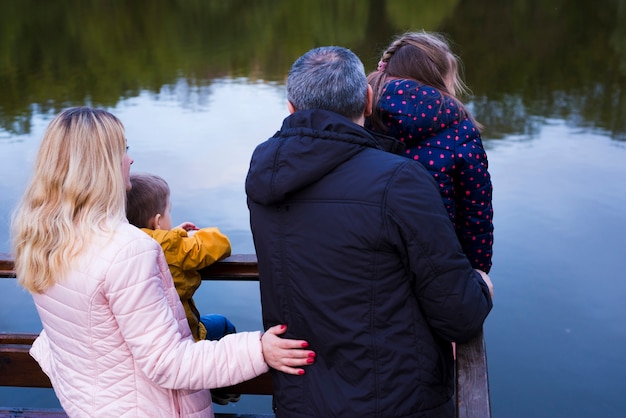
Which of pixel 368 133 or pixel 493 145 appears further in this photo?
pixel 493 145

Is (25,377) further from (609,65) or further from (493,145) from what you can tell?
(609,65)

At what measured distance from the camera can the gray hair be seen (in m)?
1.23

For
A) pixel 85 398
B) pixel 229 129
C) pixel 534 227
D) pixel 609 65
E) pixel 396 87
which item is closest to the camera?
pixel 85 398

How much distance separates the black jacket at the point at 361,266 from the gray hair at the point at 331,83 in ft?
0.11

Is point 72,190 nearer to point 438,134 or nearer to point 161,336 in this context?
point 161,336

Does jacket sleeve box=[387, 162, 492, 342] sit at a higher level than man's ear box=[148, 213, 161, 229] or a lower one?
higher

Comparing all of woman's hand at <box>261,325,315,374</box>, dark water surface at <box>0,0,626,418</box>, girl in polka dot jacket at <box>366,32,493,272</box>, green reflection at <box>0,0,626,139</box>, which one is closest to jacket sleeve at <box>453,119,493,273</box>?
girl in polka dot jacket at <box>366,32,493,272</box>

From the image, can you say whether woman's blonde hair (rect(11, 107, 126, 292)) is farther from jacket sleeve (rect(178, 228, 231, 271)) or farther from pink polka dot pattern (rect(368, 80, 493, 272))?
pink polka dot pattern (rect(368, 80, 493, 272))

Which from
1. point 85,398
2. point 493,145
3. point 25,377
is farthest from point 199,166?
point 85,398

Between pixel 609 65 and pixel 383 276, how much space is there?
33.7ft

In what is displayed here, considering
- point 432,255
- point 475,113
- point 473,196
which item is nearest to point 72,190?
point 432,255

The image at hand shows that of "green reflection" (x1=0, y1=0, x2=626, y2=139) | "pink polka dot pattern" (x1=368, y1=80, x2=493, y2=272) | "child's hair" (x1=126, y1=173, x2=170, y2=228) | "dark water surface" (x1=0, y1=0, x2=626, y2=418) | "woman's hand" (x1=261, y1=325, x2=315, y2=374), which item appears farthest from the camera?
"green reflection" (x1=0, y1=0, x2=626, y2=139)

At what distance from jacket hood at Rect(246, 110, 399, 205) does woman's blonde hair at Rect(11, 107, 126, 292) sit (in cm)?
25

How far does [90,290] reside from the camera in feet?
4.10
